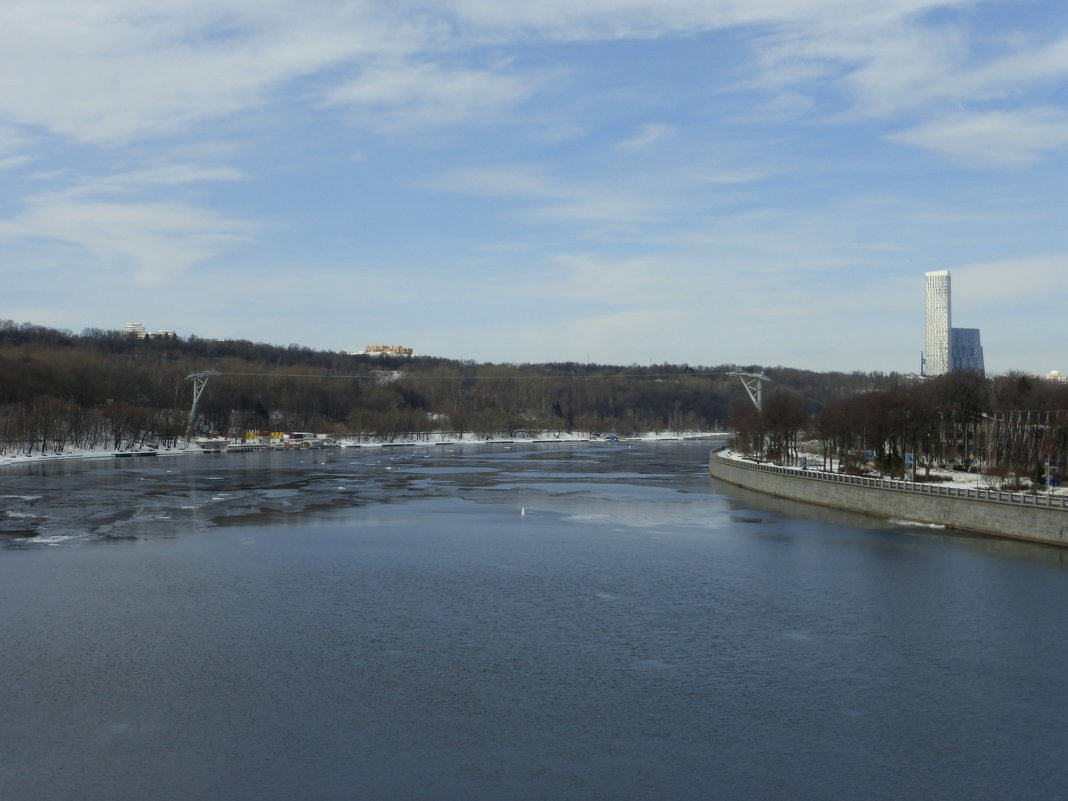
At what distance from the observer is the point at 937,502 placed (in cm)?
3422

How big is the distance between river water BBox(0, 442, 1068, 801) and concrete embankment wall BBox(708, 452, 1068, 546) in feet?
3.80

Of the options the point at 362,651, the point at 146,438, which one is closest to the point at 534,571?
the point at 362,651

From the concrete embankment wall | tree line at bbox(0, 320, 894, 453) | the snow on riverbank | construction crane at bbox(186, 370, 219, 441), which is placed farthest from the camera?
construction crane at bbox(186, 370, 219, 441)

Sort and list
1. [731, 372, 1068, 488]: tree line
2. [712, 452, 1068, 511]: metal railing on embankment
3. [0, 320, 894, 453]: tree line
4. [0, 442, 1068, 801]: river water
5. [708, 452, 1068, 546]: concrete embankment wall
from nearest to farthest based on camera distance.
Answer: [0, 442, 1068, 801]: river water → [708, 452, 1068, 546]: concrete embankment wall → [712, 452, 1068, 511]: metal railing on embankment → [731, 372, 1068, 488]: tree line → [0, 320, 894, 453]: tree line

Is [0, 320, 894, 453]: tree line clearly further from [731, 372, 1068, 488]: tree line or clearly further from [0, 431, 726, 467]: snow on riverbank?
[731, 372, 1068, 488]: tree line

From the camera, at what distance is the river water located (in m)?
11.6

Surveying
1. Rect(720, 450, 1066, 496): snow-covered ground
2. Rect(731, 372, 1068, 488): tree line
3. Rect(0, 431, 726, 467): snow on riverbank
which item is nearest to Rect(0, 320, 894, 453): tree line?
Rect(0, 431, 726, 467): snow on riverbank

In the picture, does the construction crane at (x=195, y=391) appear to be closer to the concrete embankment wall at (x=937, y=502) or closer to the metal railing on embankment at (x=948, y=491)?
the concrete embankment wall at (x=937, y=502)

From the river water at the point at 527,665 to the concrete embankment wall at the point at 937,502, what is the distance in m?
1.16

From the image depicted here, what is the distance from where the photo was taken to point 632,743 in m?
12.6

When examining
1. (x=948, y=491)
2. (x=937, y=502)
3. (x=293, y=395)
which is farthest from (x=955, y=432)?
(x=293, y=395)

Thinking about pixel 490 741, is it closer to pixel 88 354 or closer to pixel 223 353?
pixel 88 354

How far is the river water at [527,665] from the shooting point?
11.6 metres

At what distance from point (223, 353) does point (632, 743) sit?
165 m
